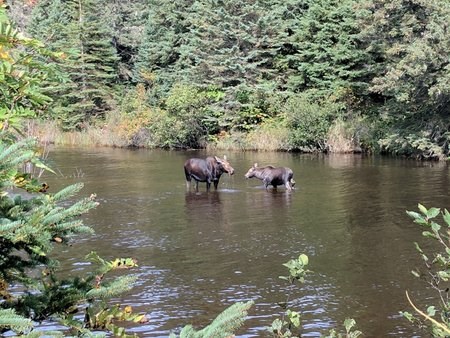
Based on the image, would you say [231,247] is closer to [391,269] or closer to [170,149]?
[391,269]

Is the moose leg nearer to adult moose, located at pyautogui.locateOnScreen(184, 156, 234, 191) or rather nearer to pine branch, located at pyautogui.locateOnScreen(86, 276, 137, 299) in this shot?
adult moose, located at pyautogui.locateOnScreen(184, 156, 234, 191)

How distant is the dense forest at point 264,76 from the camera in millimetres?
27281

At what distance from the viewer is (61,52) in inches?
128

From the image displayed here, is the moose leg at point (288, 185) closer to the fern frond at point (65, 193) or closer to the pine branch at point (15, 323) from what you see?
the fern frond at point (65, 193)

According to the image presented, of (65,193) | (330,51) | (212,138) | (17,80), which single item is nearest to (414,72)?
(330,51)

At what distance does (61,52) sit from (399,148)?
87.3 ft

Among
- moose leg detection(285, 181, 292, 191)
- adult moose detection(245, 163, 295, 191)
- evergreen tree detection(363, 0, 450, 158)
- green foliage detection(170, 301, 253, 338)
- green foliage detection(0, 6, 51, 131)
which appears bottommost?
moose leg detection(285, 181, 292, 191)

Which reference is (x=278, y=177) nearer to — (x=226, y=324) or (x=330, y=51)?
(x=330, y=51)

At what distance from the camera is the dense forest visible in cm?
2728

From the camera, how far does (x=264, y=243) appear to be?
1258cm

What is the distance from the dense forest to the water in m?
4.73

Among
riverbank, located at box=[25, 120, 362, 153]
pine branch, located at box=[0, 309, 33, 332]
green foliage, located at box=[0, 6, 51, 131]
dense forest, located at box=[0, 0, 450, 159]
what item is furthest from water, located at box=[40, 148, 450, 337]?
riverbank, located at box=[25, 120, 362, 153]

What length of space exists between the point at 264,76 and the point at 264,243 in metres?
27.4

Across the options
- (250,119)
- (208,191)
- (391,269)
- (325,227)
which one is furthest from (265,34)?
(391,269)
